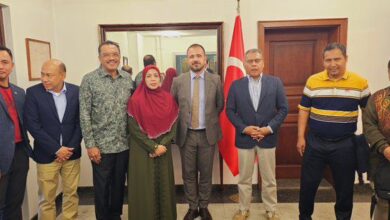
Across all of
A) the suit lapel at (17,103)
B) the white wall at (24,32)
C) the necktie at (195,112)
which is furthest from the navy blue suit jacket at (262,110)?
the white wall at (24,32)

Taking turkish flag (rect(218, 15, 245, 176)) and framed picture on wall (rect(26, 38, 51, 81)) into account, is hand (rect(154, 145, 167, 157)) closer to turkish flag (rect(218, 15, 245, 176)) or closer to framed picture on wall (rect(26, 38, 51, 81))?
turkish flag (rect(218, 15, 245, 176))

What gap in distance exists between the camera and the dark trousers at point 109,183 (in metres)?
2.37

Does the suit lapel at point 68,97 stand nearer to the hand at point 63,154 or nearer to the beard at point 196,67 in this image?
the hand at point 63,154

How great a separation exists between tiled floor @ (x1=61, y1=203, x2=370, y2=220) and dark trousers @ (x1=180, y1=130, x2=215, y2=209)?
31 centimetres

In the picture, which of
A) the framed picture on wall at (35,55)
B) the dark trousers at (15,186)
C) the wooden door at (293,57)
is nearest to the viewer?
the dark trousers at (15,186)

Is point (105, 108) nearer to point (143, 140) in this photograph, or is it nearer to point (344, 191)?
point (143, 140)

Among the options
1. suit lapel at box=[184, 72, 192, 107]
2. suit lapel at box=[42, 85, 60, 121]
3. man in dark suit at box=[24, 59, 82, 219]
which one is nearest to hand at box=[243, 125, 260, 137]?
suit lapel at box=[184, 72, 192, 107]

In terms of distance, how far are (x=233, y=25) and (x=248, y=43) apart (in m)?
0.26

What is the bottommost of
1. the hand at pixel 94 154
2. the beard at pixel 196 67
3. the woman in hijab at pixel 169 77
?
the hand at pixel 94 154

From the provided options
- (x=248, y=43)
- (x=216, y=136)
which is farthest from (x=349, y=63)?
(x=216, y=136)

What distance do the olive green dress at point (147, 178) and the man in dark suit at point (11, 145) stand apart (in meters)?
0.77

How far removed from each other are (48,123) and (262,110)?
1696mm

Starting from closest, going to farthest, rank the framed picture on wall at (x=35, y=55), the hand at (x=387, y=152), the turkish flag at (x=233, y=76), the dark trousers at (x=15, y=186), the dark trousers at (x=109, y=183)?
the hand at (x=387, y=152) < the dark trousers at (x=15, y=186) < the dark trousers at (x=109, y=183) < the framed picture on wall at (x=35, y=55) < the turkish flag at (x=233, y=76)

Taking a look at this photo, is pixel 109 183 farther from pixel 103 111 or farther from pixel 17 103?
pixel 17 103
